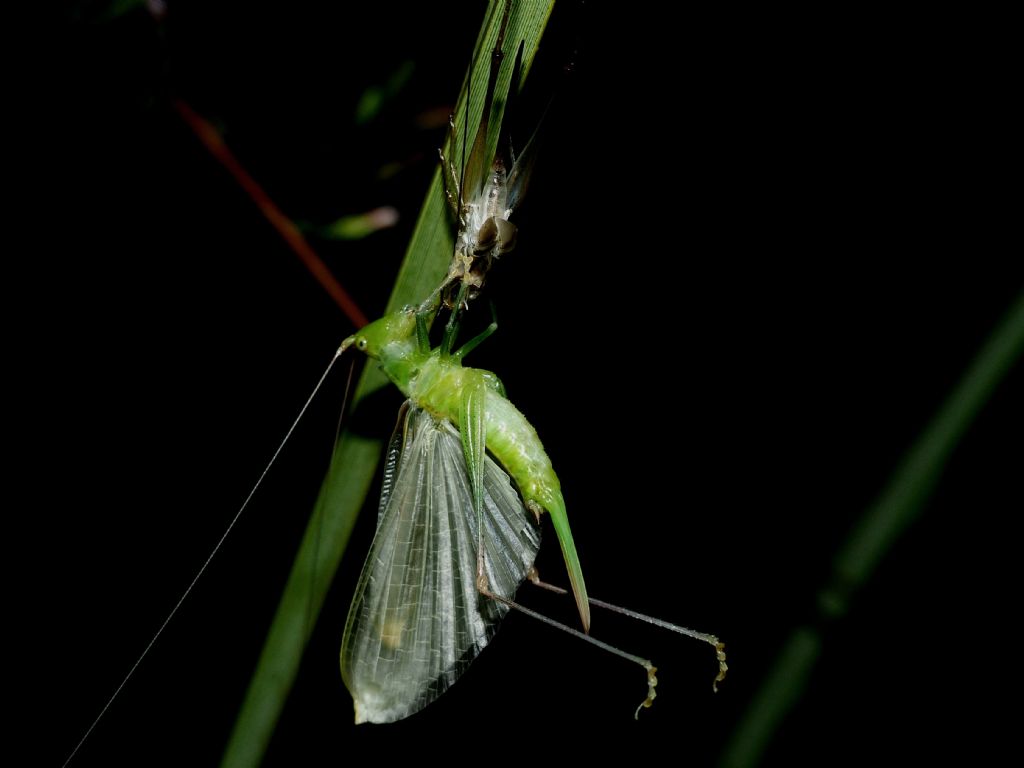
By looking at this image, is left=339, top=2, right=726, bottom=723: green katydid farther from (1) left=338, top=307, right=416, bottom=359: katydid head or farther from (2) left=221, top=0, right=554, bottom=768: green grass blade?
(2) left=221, top=0, right=554, bottom=768: green grass blade

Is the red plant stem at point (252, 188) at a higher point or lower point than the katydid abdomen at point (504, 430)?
higher

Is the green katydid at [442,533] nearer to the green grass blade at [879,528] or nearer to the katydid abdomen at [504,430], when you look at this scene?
the katydid abdomen at [504,430]

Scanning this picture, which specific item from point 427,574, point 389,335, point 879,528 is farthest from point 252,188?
point 879,528

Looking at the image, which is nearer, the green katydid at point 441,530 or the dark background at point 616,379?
the green katydid at point 441,530

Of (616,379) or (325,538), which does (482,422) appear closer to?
(325,538)

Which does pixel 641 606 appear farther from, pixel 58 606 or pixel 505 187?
pixel 58 606

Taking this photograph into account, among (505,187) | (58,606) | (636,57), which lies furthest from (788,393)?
(58,606)

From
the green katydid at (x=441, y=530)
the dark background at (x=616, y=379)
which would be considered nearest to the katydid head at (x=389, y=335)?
the green katydid at (x=441, y=530)
